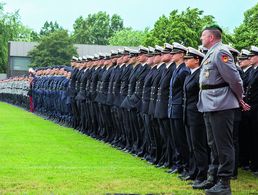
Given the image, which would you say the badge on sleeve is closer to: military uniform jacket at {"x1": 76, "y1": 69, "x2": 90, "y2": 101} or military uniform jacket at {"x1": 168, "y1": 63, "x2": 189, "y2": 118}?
military uniform jacket at {"x1": 168, "y1": 63, "x2": 189, "y2": 118}

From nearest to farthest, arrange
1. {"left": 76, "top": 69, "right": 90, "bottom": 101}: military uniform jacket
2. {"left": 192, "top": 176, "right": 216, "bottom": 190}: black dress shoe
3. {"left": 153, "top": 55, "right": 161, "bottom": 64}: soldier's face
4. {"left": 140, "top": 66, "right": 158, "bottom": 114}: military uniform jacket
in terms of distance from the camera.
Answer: {"left": 192, "top": 176, "right": 216, "bottom": 190}: black dress shoe, {"left": 153, "top": 55, "right": 161, "bottom": 64}: soldier's face, {"left": 140, "top": 66, "right": 158, "bottom": 114}: military uniform jacket, {"left": 76, "top": 69, "right": 90, "bottom": 101}: military uniform jacket

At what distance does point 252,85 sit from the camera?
10234 millimetres

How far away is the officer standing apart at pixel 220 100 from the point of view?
24.3 ft

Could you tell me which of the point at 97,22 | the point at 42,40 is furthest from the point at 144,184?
the point at 97,22

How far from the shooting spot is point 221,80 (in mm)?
7523

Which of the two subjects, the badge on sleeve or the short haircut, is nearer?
the badge on sleeve

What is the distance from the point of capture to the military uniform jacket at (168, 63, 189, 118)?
9.70m

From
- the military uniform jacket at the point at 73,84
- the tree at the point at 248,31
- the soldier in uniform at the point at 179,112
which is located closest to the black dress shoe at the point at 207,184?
the soldier in uniform at the point at 179,112

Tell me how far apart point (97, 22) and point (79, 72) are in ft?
360

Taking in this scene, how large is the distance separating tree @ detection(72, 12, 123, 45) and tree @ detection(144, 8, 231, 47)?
65020 millimetres

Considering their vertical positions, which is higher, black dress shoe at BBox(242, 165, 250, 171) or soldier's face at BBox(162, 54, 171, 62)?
soldier's face at BBox(162, 54, 171, 62)

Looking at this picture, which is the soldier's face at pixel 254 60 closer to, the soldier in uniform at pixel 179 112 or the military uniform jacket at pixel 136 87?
the soldier in uniform at pixel 179 112

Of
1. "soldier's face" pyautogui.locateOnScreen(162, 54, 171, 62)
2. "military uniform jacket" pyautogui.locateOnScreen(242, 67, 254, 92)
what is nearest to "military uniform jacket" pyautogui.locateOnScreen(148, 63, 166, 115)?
"soldier's face" pyautogui.locateOnScreen(162, 54, 171, 62)

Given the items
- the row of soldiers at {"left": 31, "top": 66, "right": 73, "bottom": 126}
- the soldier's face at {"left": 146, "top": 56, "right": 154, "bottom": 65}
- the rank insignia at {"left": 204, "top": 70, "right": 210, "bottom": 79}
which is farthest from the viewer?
the row of soldiers at {"left": 31, "top": 66, "right": 73, "bottom": 126}
